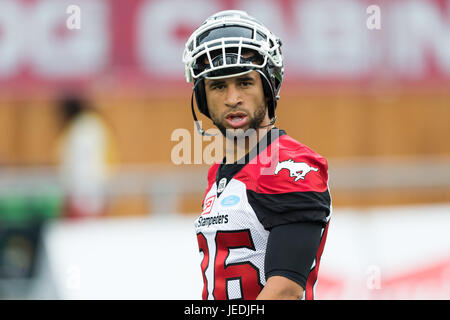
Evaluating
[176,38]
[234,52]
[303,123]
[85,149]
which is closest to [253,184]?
[234,52]

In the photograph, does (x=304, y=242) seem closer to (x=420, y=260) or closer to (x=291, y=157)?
(x=291, y=157)

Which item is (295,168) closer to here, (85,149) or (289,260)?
(289,260)

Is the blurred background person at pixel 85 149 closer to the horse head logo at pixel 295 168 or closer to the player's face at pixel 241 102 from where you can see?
the player's face at pixel 241 102

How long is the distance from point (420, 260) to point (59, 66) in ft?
18.3

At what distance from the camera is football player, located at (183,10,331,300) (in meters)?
2.78

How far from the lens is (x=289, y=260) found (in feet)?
8.99

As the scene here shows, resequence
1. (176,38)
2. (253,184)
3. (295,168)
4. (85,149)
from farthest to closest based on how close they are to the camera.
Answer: (85,149) → (176,38) → (253,184) → (295,168)

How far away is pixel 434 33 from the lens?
1076cm

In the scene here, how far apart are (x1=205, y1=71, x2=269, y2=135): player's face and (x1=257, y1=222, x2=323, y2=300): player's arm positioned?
21.9 inches

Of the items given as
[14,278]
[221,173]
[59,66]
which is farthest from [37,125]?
[221,173]

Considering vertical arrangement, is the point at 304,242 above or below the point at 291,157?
below

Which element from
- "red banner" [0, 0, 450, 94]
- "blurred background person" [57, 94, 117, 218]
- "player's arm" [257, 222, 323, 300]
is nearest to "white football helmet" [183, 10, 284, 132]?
"player's arm" [257, 222, 323, 300]

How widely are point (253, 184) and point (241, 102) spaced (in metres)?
0.36

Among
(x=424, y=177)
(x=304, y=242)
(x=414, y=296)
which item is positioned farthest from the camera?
(x=424, y=177)
